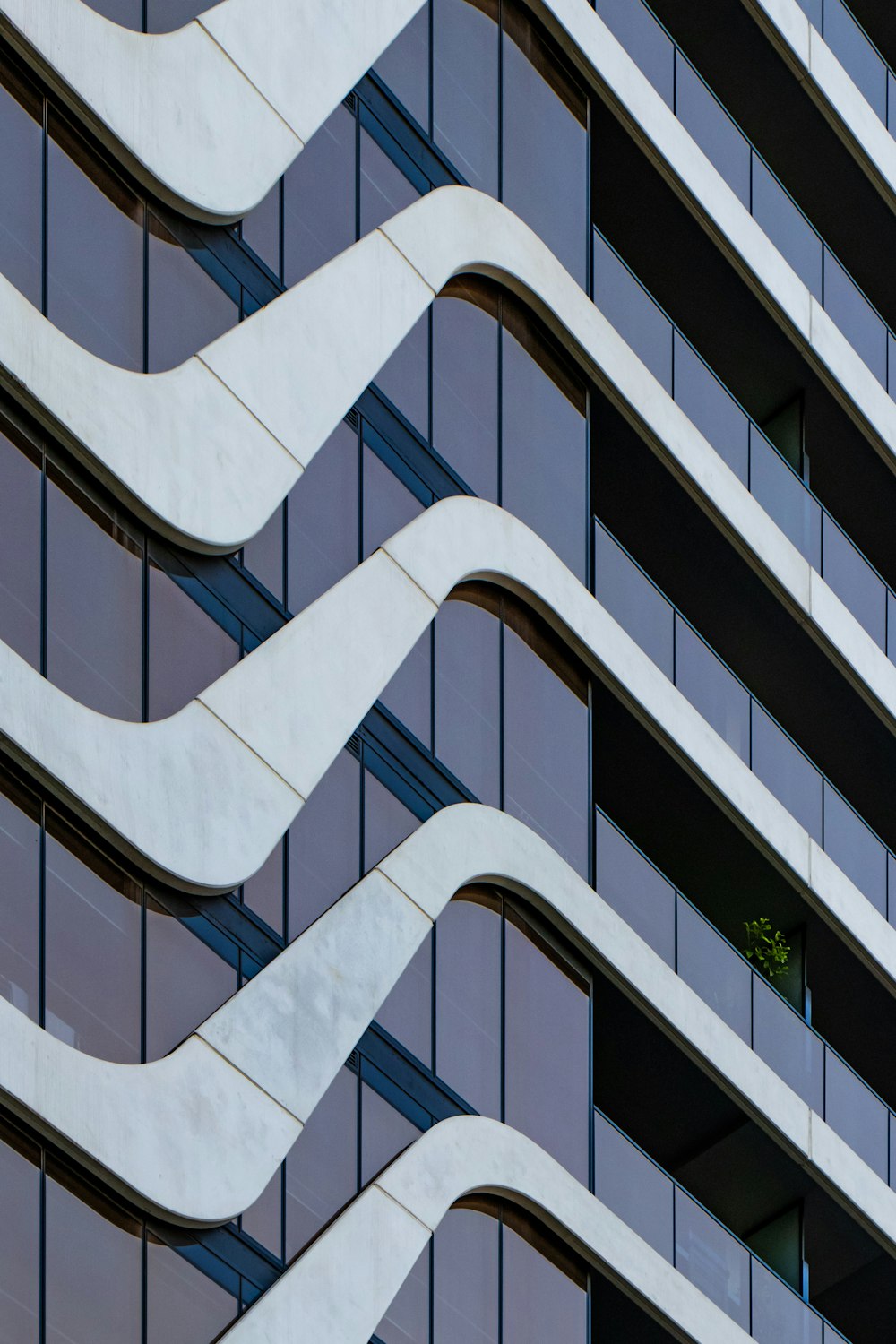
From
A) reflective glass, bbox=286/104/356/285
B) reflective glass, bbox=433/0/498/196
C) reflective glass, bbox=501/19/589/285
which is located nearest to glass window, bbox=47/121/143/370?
reflective glass, bbox=286/104/356/285

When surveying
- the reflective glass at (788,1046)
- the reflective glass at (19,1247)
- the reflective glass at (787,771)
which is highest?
the reflective glass at (787,771)

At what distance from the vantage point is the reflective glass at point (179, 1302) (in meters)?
18.5

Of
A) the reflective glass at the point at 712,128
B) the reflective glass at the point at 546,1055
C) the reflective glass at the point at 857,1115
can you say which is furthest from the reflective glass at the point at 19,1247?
the reflective glass at the point at 712,128

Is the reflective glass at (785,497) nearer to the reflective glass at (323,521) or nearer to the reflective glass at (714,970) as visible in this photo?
the reflective glass at (714,970)

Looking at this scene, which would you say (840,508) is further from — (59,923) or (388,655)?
(59,923)

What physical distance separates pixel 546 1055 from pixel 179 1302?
21.8 feet

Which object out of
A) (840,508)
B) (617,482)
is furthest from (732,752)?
(840,508)

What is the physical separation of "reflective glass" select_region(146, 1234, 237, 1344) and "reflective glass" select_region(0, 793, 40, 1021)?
7.38ft

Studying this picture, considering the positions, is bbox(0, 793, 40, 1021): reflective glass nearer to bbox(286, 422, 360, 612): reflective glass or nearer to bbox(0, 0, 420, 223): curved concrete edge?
bbox(286, 422, 360, 612): reflective glass

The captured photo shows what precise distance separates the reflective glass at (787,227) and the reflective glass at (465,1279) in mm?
14382

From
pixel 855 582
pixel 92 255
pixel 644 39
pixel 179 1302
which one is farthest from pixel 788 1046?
pixel 92 255

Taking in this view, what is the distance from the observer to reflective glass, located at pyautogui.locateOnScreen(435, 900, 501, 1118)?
2311 cm

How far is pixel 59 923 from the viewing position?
18281mm

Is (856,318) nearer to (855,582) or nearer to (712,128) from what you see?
(855,582)
